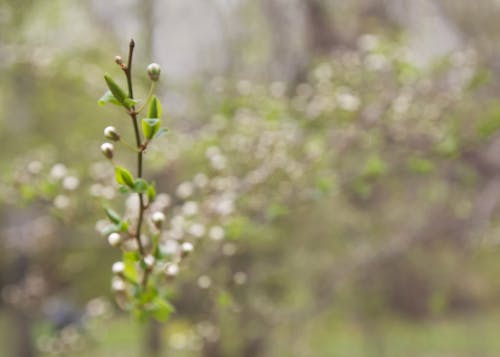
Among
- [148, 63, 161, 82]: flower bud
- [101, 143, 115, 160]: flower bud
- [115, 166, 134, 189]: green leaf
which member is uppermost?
[148, 63, 161, 82]: flower bud

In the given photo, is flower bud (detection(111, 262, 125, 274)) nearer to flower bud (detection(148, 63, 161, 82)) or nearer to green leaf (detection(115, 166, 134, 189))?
green leaf (detection(115, 166, 134, 189))

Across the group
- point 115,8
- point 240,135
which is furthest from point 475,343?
point 240,135

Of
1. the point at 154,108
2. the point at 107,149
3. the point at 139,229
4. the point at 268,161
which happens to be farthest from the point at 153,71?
the point at 268,161

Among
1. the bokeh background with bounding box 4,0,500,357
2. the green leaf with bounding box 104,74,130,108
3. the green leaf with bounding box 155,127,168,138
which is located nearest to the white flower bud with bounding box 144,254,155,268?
the green leaf with bounding box 155,127,168,138

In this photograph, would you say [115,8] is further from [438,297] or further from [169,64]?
[438,297]

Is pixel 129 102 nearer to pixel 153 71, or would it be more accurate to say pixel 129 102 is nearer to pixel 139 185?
pixel 153 71

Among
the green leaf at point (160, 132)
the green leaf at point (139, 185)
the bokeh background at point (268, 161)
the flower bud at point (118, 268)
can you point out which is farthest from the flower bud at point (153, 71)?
the bokeh background at point (268, 161)
